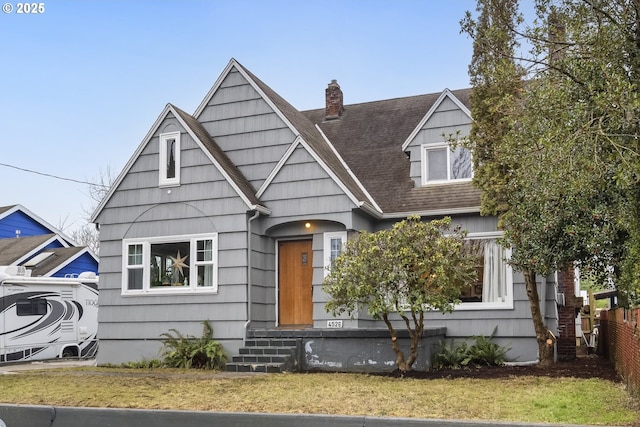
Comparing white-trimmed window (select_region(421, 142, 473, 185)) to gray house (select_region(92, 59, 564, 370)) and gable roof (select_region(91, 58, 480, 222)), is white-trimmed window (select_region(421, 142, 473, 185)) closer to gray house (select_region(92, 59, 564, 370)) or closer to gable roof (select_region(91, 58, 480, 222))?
gray house (select_region(92, 59, 564, 370))

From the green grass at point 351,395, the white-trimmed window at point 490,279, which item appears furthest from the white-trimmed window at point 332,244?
the green grass at point 351,395

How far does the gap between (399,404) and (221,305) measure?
24.1 ft

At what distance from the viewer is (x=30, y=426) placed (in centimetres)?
934

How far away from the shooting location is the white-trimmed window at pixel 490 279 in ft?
49.8

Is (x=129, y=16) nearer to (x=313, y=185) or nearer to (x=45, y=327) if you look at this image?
(x=313, y=185)

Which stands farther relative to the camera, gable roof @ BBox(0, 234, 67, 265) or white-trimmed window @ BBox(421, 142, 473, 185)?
gable roof @ BBox(0, 234, 67, 265)

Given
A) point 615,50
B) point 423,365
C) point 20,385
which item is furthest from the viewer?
point 423,365

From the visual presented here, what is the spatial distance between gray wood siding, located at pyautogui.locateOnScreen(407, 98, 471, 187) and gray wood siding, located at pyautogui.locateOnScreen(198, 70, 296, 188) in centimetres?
309

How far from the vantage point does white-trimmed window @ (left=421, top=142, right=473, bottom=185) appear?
53.8 ft

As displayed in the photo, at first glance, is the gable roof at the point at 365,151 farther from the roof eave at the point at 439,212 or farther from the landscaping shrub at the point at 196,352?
the landscaping shrub at the point at 196,352

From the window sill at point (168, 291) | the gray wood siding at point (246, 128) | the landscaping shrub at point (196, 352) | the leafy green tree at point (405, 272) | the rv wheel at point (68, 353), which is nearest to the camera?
the leafy green tree at point (405, 272)

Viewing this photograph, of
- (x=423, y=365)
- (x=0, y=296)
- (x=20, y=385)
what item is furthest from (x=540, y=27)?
(x=0, y=296)

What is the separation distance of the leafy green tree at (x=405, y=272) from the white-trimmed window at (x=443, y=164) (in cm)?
395

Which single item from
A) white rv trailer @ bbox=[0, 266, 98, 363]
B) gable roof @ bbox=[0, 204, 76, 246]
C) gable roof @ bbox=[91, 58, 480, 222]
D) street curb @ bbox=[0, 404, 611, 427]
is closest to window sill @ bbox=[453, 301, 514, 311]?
gable roof @ bbox=[91, 58, 480, 222]
